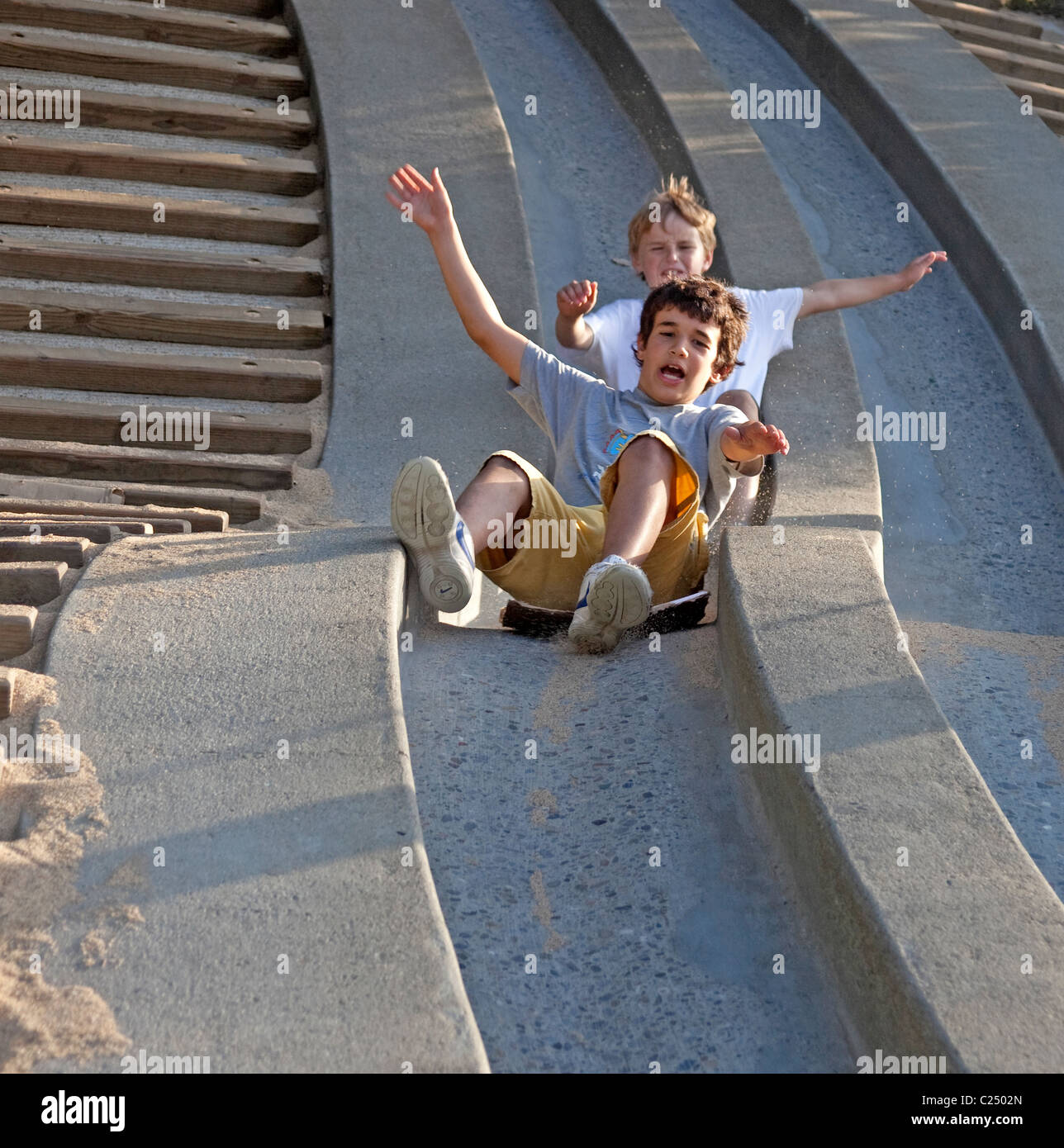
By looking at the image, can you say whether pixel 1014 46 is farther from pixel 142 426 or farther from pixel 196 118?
pixel 142 426

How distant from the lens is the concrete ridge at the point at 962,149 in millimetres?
4871

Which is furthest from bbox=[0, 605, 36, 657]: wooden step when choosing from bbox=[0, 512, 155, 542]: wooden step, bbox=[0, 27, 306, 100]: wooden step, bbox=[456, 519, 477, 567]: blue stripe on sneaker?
bbox=[0, 27, 306, 100]: wooden step

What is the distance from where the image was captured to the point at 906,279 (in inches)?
161


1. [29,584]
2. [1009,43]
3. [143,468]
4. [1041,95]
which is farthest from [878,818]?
[1009,43]

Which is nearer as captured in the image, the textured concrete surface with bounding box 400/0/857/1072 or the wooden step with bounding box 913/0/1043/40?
the textured concrete surface with bounding box 400/0/857/1072

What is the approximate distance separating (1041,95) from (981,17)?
1080 mm

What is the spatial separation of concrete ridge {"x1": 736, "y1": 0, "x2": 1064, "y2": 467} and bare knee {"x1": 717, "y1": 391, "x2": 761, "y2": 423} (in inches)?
55.8

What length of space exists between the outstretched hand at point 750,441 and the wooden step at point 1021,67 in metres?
4.90

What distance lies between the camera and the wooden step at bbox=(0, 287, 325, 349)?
14.5ft

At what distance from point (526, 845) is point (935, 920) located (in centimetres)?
75

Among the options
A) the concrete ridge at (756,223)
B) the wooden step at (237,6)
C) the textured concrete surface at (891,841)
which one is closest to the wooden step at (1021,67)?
the concrete ridge at (756,223)

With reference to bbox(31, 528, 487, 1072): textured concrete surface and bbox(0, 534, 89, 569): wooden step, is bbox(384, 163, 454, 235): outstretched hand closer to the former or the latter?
bbox(31, 528, 487, 1072): textured concrete surface

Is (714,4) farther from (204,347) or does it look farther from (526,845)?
(526,845)
